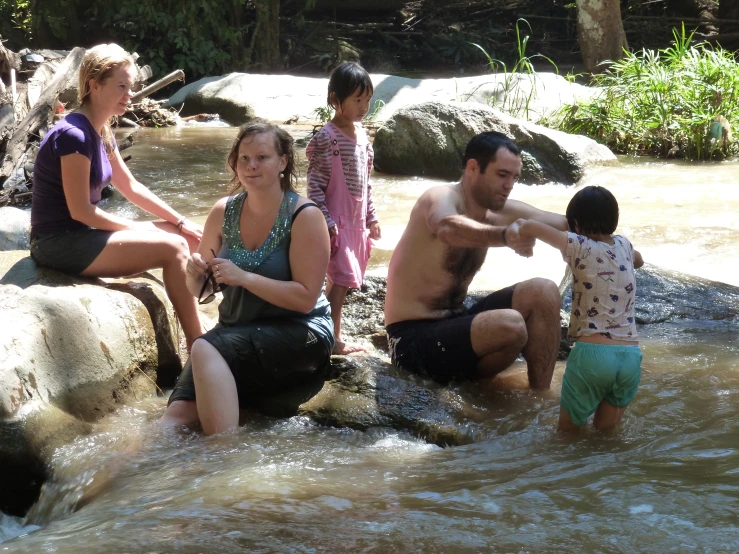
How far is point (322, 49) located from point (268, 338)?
49.0ft

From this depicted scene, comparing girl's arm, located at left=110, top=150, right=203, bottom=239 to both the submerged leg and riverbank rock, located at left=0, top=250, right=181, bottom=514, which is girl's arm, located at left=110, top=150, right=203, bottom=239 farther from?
the submerged leg

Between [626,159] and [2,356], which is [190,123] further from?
[2,356]

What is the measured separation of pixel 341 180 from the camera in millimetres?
4594

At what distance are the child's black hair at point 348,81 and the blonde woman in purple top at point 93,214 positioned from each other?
968 millimetres

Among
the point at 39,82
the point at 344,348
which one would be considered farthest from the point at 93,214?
the point at 39,82

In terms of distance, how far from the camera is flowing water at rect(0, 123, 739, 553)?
2.65m

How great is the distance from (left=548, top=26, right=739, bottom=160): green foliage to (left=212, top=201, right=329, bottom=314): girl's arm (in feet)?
24.2

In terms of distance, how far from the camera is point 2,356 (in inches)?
138

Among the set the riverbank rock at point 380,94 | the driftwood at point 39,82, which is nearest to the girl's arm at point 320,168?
the driftwood at point 39,82

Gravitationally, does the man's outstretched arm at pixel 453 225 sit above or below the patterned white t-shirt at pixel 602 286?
above

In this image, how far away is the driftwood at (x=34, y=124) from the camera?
7.59m

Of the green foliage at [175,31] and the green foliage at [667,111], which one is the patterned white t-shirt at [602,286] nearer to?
the green foliage at [667,111]

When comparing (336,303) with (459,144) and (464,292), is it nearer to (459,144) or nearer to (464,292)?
(464,292)

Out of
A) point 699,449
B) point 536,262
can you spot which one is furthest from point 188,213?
point 699,449
